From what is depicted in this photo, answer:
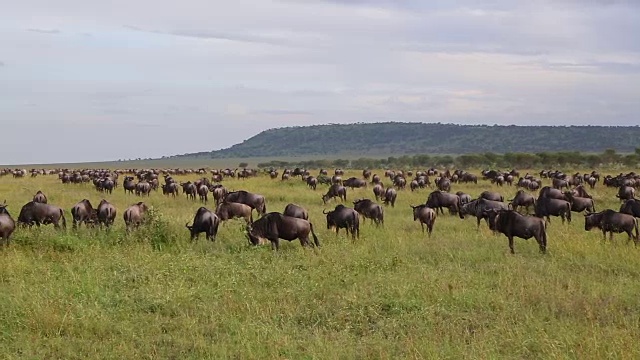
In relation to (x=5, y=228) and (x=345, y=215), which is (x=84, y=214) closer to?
(x=5, y=228)

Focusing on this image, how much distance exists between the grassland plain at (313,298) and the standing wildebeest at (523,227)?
44 centimetres

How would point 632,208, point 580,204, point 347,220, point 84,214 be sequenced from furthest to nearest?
point 580,204 < point 632,208 < point 84,214 < point 347,220

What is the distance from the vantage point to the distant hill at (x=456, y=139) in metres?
151

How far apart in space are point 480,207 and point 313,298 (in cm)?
1091

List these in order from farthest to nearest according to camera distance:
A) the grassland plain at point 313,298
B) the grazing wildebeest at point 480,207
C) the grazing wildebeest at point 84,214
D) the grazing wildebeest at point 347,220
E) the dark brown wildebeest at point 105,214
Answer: the grazing wildebeest at point 480,207, the grazing wildebeest at point 84,214, the dark brown wildebeest at point 105,214, the grazing wildebeest at point 347,220, the grassland plain at point 313,298

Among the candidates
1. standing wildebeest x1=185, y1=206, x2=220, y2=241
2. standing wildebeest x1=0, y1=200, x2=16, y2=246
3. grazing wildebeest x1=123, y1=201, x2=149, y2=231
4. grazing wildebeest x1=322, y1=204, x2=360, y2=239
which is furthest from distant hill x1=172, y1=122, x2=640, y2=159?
standing wildebeest x1=0, y1=200, x2=16, y2=246

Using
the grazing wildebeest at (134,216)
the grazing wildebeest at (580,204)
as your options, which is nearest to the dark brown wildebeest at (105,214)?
the grazing wildebeest at (134,216)

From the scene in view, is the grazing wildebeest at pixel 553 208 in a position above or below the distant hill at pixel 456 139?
below

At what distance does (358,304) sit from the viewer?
9.43 meters

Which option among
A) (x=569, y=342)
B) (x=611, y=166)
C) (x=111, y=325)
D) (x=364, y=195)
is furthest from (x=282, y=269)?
(x=611, y=166)

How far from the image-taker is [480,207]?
19.5 metres

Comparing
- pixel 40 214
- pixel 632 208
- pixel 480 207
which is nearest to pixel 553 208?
pixel 632 208

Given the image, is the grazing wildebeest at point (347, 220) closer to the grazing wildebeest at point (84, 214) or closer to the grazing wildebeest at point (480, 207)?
the grazing wildebeest at point (480, 207)

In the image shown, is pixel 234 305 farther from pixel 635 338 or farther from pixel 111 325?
pixel 635 338
